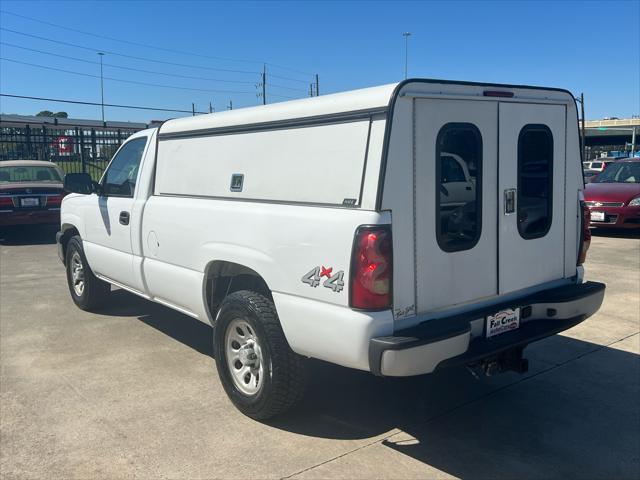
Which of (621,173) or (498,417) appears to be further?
(621,173)

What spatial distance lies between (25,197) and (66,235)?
5.66m

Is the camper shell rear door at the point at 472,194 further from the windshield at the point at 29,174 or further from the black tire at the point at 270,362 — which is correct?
the windshield at the point at 29,174

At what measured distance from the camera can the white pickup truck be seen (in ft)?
10.4

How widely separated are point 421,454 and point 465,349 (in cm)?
73

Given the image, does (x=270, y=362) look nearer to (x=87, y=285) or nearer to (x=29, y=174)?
(x=87, y=285)

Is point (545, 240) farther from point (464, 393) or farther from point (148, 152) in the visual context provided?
point (148, 152)

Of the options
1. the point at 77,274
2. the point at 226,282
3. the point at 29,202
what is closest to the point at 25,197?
the point at 29,202

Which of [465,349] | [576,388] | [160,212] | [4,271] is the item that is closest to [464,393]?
[576,388]

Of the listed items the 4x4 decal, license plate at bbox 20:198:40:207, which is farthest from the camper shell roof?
license plate at bbox 20:198:40:207

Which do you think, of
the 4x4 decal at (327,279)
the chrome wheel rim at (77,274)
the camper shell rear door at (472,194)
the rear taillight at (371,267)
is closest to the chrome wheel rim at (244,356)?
the 4x4 decal at (327,279)

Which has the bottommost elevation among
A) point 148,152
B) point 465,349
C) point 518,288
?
point 465,349

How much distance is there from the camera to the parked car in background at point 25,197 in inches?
458

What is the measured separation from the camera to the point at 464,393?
14.4 feet

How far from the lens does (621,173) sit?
13.2 metres
